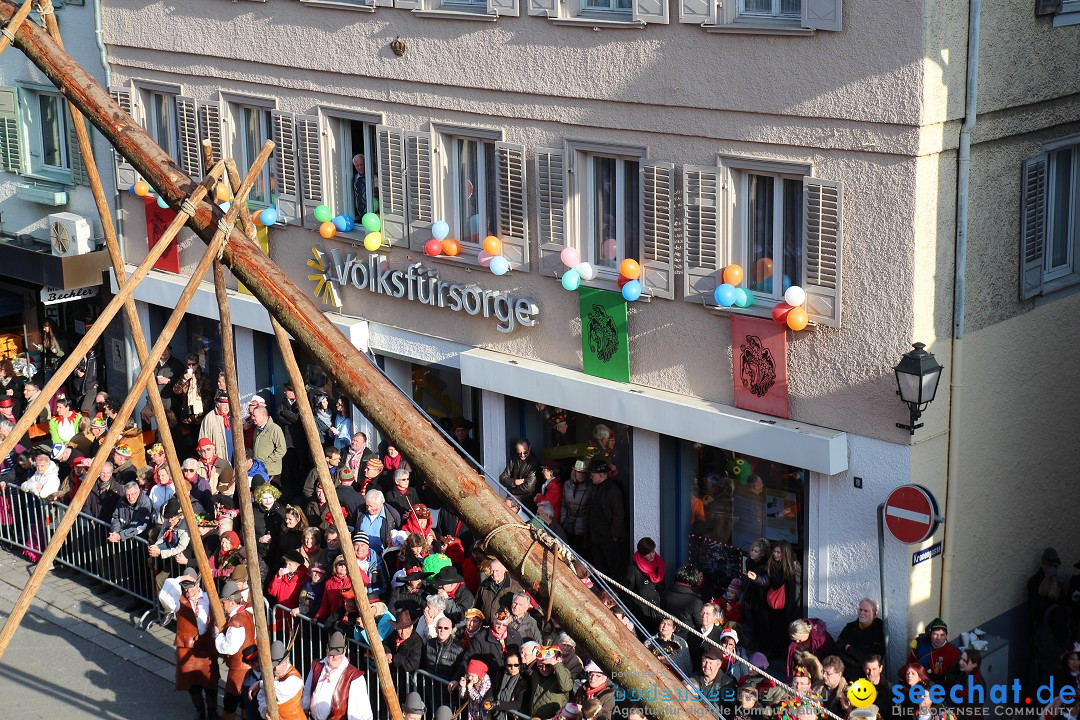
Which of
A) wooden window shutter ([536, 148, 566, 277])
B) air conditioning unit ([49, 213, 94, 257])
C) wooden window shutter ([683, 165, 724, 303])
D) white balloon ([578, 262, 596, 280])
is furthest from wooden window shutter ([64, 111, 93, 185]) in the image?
wooden window shutter ([683, 165, 724, 303])

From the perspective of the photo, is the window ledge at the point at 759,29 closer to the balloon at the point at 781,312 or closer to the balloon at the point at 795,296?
the balloon at the point at 795,296

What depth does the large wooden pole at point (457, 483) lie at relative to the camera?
6.77m

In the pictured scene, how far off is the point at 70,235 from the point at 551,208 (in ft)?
29.9

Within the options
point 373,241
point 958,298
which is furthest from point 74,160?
point 958,298

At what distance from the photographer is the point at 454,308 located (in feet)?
56.1

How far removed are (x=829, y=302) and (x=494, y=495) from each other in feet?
22.5

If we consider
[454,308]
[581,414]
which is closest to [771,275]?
[581,414]

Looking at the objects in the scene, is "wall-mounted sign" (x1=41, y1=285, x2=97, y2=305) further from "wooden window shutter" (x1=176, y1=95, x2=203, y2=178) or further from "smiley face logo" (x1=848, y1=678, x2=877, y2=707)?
"smiley face logo" (x1=848, y1=678, x2=877, y2=707)

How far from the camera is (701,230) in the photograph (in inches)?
563

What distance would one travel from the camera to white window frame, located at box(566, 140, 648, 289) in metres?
15.2

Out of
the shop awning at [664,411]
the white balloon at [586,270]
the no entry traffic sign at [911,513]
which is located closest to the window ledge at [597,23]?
the white balloon at [586,270]

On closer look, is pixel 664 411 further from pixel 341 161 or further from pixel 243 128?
pixel 243 128

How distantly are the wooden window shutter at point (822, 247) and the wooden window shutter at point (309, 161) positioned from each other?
7060 mm

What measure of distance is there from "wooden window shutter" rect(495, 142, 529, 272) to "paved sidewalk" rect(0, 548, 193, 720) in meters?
5.36
